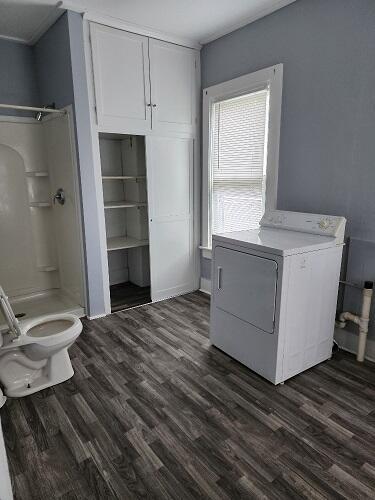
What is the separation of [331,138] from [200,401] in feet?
6.71

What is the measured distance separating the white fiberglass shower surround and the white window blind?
1450 mm

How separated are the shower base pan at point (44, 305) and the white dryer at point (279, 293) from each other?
5.14 feet

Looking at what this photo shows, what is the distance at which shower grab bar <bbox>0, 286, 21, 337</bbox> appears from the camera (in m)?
1.86

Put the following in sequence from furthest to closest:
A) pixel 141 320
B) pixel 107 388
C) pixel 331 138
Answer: pixel 141 320, pixel 331 138, pixel 107 388

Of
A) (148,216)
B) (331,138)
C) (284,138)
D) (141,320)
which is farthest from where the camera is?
(148,216)

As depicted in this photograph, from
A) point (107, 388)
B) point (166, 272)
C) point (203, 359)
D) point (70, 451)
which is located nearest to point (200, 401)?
point (203, 359)

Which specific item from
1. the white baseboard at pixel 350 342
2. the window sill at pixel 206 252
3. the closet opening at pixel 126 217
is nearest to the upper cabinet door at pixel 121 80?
the closet opening at pixel 126 217

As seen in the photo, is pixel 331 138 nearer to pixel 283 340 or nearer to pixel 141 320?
pixel 283 340

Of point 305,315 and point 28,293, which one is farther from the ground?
point 305,315

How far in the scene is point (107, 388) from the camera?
2.11 m

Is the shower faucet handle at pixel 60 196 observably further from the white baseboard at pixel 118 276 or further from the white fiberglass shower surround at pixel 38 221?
the white baseboard at pixel 118 276

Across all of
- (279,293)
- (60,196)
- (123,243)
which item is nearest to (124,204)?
(123,243)

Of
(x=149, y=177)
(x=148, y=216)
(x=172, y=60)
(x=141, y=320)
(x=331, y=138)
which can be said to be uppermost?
(x=172, y=60)

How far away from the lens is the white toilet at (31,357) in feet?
6.56
